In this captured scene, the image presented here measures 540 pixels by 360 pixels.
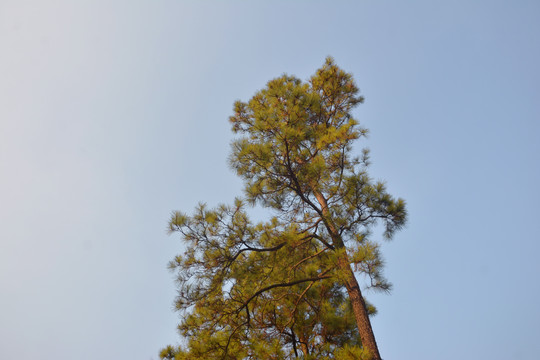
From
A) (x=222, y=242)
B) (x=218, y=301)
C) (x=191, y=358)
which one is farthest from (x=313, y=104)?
(x=191, y=358)

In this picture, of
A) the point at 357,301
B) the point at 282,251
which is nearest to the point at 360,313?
the point at 357,301

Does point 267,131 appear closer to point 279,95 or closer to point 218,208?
point 279,95

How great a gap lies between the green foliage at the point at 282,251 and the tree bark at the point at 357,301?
4 centimetres

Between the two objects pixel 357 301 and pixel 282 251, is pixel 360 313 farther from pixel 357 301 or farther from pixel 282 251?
pixel 282 251

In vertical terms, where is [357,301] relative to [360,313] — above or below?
above

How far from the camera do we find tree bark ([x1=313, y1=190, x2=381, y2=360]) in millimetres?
3588

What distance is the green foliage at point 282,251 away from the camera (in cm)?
396

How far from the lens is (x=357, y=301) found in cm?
396

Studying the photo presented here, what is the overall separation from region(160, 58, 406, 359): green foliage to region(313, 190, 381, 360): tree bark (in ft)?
0.12

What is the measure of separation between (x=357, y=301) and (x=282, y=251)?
1.11m

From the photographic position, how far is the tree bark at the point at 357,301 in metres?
3.59

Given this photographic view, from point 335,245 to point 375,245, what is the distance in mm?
802

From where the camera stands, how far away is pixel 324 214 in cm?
436

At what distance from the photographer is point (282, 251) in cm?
436
